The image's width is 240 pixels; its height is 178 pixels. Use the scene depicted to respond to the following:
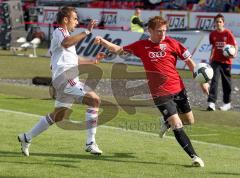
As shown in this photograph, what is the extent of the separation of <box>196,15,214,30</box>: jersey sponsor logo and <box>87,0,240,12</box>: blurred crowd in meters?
1.46

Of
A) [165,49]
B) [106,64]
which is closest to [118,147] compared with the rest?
[165,49]

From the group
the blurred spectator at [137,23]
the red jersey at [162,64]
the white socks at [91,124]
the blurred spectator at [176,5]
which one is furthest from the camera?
the blurred spectator at [176,5]

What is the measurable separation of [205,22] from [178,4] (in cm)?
410

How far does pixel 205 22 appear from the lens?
3481 centimetres

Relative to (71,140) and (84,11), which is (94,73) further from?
(84,11)

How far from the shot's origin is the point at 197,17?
35.4 meters

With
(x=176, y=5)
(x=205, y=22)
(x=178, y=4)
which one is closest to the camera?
(x=205, y=22)

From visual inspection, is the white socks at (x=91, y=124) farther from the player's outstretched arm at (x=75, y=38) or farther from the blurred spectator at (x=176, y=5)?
the blurred spectator at (x=176, y=5)

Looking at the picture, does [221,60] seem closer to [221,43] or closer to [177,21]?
[221,43]

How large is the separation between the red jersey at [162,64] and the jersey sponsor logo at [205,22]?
2386 cm

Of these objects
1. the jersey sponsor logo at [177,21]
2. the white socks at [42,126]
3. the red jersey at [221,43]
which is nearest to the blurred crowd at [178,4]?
the jersey sponsor logo at [177,21]

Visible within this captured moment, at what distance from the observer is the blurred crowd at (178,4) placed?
36.3m

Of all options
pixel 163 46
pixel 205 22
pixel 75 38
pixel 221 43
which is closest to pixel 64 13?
pixel 75 38

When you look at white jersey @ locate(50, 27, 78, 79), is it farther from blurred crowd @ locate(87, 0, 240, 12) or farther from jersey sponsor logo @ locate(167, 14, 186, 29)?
blurred crowd @ locate(87, 0, 240, 12)
